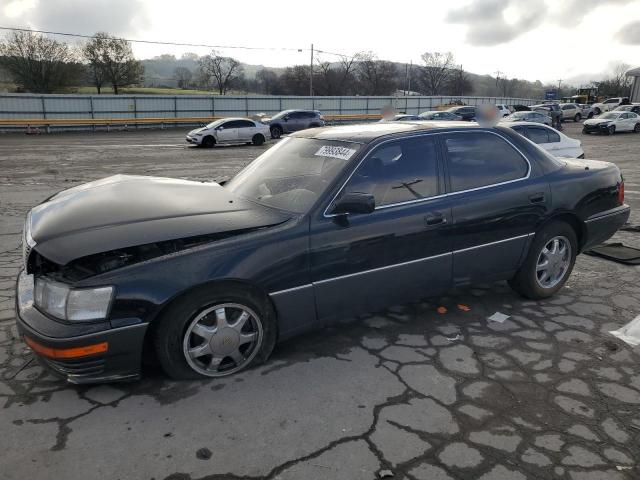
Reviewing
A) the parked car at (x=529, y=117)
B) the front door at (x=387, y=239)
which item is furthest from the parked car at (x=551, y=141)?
the parked car at (x=529, y=117)

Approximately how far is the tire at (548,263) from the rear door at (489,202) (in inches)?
5.6

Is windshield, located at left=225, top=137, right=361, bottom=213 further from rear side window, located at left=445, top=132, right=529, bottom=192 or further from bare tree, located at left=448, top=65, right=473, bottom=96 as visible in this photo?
bare tree, located at left=448, top=65, right=473, bottom=96

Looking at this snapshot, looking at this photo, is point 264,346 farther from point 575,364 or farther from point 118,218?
point 575,364

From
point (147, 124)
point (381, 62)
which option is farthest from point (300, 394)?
point (381, 62)

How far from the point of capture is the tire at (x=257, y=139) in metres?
23.2

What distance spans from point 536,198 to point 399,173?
1.35 meters

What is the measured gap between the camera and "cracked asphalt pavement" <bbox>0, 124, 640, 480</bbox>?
2445mm

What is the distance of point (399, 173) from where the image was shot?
3.70m

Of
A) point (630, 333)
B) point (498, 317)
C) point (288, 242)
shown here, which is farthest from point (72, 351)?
point (630, 333)

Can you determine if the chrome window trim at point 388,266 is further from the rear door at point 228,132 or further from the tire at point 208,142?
the rear door at point 228,132

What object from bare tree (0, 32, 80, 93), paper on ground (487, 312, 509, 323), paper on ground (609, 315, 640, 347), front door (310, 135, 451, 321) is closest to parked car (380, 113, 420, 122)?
front door (310, 135, 451, 321)

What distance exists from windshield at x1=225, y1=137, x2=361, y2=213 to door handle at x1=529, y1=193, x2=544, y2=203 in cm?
165

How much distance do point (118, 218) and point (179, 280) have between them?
66 centimetres

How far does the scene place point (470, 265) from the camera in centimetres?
395
